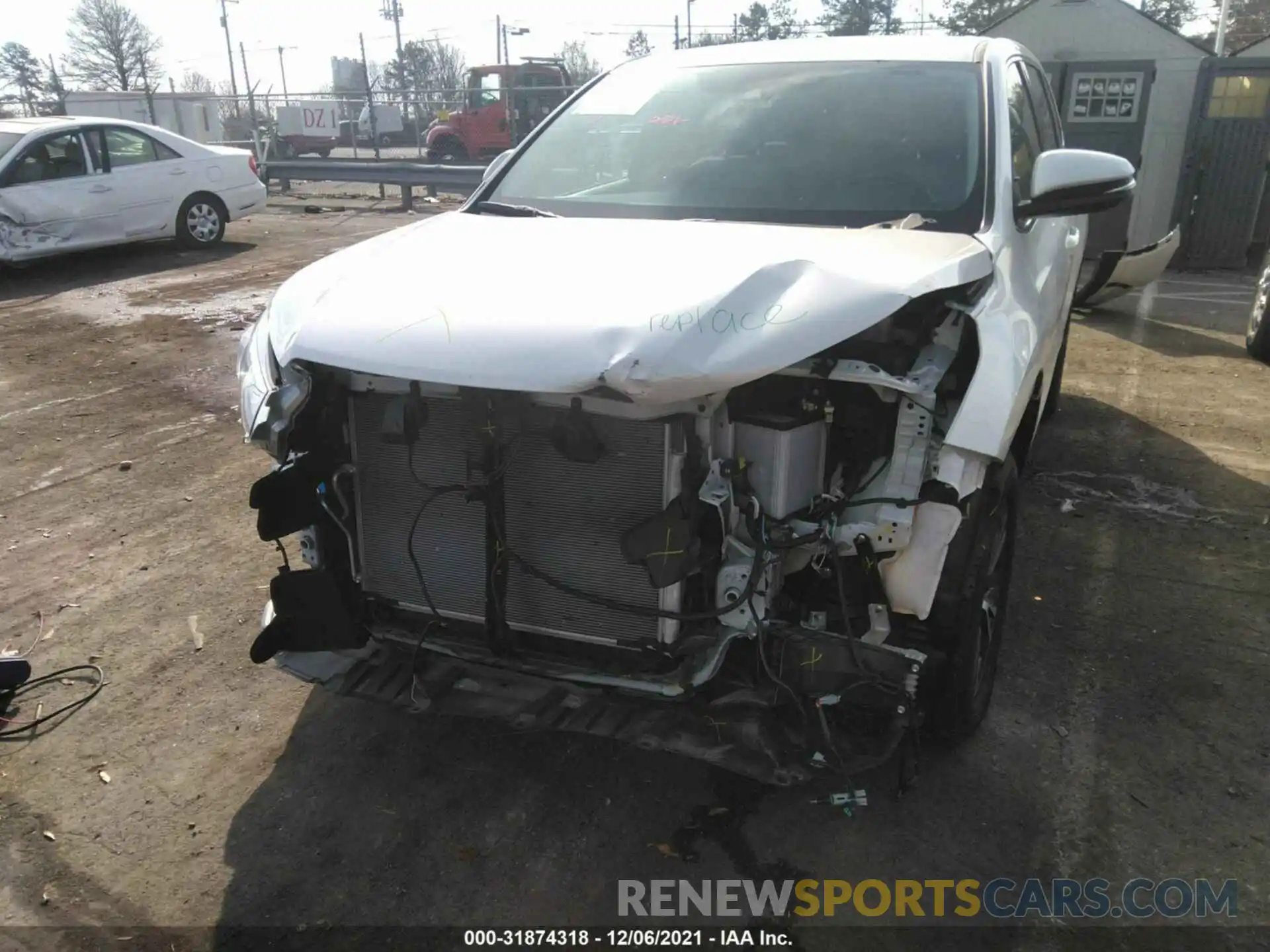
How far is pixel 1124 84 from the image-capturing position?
37.4 feet

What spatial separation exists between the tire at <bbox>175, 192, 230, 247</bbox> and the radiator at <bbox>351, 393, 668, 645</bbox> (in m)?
10.5

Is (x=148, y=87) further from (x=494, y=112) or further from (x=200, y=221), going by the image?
(x=200, y=221)

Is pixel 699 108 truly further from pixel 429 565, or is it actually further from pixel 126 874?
pixel 126 874

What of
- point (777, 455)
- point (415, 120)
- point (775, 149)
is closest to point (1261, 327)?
point (775, 149)

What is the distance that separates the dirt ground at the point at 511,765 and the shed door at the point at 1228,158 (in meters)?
7.41

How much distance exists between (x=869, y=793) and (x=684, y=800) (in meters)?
0.55

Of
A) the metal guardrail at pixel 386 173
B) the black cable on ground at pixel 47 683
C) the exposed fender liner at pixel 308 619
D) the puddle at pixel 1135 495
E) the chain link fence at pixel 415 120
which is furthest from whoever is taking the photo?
the chain link fence at pixel 415 120

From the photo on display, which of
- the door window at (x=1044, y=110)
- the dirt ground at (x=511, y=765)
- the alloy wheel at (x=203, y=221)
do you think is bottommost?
the dirt ground at (x=511, y=765)

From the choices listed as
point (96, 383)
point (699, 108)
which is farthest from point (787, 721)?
point (96, 383)

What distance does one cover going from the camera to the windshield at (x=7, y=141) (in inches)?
395

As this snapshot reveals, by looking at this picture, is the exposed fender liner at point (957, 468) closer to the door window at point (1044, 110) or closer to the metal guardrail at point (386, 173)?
the door window at point (1044, 110)

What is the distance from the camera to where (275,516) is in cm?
275

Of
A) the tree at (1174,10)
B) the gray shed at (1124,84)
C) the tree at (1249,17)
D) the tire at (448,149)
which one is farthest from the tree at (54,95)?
the tree at (1249,17)

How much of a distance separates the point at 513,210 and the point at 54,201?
896 centimetres
